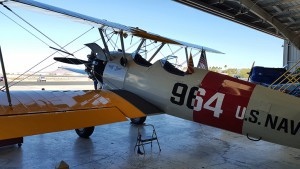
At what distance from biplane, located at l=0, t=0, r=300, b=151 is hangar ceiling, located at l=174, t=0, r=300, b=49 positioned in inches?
202

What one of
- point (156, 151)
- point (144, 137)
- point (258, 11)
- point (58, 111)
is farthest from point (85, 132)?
point (258, 11)

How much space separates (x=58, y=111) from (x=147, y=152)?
184 centimetres

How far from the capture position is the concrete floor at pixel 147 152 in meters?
4.37

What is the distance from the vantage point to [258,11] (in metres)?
10.8

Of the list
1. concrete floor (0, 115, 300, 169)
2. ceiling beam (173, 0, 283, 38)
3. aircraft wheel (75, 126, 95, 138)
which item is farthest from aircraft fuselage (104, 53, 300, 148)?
ceiling beam (173, 0, 283, 38)

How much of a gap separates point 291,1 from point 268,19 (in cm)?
168

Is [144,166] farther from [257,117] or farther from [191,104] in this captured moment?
[257,117]

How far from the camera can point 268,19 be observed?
1170cm

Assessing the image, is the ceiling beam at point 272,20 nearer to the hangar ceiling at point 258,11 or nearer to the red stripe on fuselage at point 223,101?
the hangar ceiling at point 258,11

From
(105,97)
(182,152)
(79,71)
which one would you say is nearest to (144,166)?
(182,152)

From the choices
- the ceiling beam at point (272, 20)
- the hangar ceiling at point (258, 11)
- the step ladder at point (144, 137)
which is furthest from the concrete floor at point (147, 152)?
the ceiling beam at point (272, 20)

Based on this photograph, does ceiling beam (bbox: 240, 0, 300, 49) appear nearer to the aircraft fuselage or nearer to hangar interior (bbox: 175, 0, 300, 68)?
hangar interior (bbox: 175, 0, 300, 68)

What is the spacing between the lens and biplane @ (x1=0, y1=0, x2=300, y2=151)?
3.71 m

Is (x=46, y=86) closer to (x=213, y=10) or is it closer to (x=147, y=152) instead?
(x=213, y=10)
